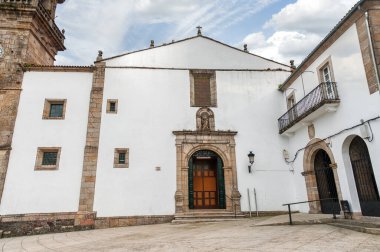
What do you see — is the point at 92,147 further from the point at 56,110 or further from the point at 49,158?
the point at 56,110

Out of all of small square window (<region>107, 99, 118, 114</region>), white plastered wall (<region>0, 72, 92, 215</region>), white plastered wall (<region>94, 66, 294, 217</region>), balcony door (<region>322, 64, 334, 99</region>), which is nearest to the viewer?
balcony door (<region>322, 64, 334, 99</region>)

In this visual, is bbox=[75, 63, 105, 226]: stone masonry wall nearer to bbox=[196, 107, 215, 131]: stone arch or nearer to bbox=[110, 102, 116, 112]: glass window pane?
bbox=[110, 102, 116, 112]: glass window pane

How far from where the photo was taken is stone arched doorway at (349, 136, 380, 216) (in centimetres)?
790

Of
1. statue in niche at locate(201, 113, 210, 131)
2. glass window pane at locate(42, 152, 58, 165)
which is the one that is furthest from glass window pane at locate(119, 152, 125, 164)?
statue in niche at locate(201, 113, 210, 131)

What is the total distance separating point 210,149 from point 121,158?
3792 millimetres

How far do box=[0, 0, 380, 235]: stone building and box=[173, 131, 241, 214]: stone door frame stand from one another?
1.7 inches

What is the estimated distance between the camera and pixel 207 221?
10.4 m

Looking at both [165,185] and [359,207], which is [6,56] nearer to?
[165,185]

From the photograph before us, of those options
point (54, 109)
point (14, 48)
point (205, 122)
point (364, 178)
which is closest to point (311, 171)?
point (364, 178)

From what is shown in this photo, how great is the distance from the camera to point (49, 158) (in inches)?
440

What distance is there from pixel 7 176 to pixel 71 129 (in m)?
2.88

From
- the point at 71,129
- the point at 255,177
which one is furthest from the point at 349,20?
the point at 71,129

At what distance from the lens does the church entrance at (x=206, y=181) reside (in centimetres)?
1164

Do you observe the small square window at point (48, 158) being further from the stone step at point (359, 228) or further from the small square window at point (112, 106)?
the stone step at point (359, 228)
